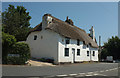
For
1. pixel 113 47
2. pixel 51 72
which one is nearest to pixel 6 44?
pixel 51 72

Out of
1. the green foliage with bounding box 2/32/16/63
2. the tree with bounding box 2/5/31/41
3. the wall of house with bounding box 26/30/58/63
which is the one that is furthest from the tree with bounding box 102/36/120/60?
the green foliage with bounding box 2/32/16/63

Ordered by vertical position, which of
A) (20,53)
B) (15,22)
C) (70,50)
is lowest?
(20,53)

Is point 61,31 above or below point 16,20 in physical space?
below

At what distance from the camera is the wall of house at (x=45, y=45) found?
21500 millimetres

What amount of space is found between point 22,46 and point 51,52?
259 inches

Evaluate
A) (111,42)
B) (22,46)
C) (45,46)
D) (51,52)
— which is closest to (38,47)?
(45,46)

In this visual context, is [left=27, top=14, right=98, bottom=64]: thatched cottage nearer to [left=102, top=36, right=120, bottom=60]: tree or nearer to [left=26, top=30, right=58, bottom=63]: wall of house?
[left=26, top=30, right=58, bottom=63]: wall of house

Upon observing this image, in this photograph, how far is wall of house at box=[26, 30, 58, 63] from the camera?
21500 mm

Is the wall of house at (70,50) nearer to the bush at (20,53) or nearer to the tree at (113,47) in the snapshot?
the bush at (20,53)

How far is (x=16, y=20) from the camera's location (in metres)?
31.3

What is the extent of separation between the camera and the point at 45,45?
22547mm

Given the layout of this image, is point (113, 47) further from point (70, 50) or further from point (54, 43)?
point (54, 43)

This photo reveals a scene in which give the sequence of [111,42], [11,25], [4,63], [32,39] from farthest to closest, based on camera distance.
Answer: [111,42]
[11,25]
[32,39]
[4,63]

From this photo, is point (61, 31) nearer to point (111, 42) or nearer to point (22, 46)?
point (22, 46)
